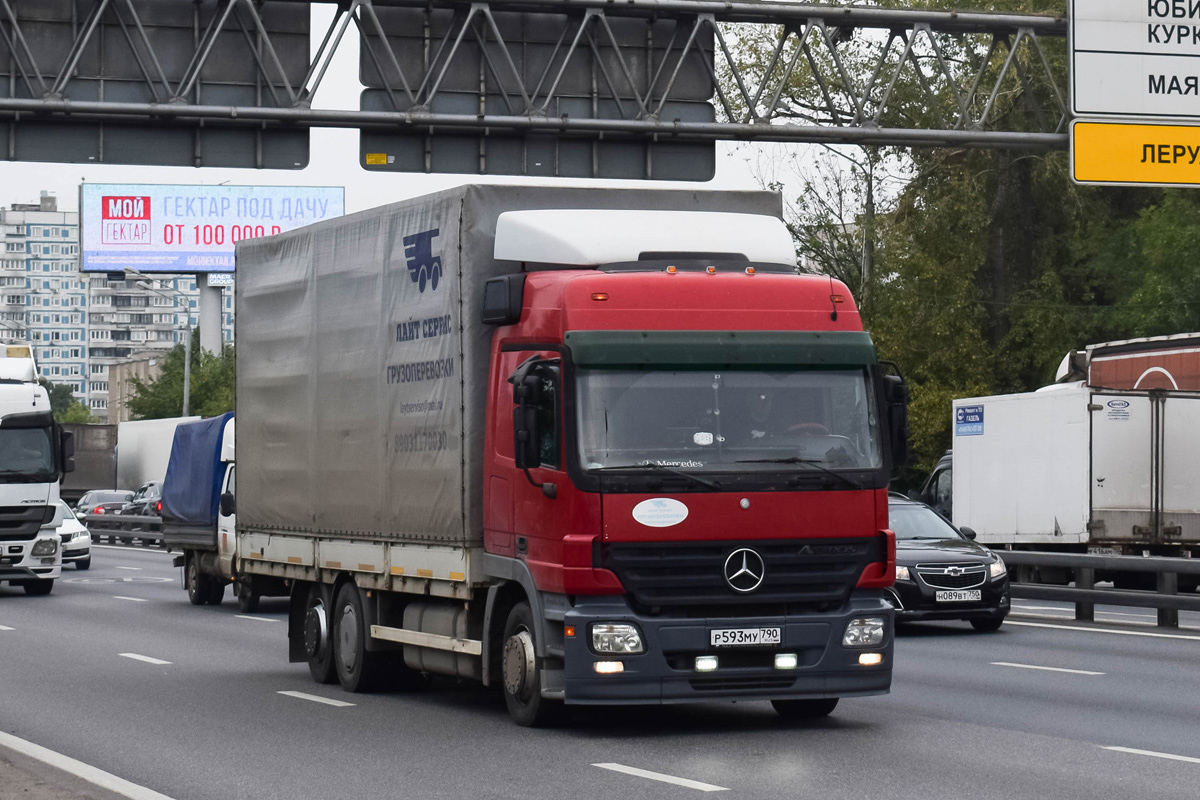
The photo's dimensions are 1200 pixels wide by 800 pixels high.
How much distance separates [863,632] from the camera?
1185 cm

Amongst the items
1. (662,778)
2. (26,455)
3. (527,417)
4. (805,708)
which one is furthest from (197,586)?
(662,778)

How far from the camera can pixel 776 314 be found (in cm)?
1198

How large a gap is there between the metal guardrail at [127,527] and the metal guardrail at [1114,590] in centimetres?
3216

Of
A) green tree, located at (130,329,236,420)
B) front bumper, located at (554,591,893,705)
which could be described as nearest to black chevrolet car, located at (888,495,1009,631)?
front bumper, located at (554,591,893,705)

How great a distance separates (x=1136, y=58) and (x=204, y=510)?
524 inches

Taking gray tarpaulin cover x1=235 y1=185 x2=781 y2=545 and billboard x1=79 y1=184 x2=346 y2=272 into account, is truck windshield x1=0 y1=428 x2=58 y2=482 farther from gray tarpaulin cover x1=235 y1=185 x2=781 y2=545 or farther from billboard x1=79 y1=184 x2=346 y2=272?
billboard x1=79 y1=184 x2=346 y2=272

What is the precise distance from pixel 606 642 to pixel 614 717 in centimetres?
152

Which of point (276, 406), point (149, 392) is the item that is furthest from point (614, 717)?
point (149, 392)

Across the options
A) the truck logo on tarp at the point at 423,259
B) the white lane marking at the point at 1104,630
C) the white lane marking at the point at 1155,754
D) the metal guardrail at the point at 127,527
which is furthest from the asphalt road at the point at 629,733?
the metal guardrail at the point at 127,527

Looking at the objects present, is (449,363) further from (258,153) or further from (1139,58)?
(1139,58)

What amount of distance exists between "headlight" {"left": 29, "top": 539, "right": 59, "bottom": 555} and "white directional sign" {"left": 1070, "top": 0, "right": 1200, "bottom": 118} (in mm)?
15803

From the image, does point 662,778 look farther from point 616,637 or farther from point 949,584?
point 949,584

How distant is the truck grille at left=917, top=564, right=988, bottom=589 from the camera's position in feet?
66.0

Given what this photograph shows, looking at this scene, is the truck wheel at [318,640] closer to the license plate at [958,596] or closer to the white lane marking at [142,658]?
the white lane marking at [142,658]
